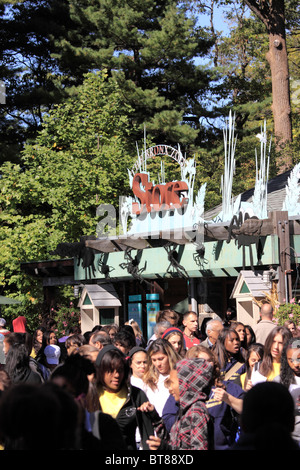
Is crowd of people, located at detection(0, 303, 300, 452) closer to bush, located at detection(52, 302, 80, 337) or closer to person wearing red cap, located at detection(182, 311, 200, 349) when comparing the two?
person wearing red cap, located at detection(182, 311, 200, 349)

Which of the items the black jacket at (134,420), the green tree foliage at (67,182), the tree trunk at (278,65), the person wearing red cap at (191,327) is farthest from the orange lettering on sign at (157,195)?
the black jacket at (134,420)

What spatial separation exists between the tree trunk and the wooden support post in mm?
11198

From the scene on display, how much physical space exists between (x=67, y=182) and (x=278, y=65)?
8.10m

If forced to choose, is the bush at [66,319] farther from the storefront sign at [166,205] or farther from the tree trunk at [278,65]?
the tree trunk at [278,65]

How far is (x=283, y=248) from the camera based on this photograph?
13.5 meters

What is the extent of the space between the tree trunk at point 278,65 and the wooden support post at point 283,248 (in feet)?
36.7

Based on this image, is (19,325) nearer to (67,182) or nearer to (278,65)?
(67,182)

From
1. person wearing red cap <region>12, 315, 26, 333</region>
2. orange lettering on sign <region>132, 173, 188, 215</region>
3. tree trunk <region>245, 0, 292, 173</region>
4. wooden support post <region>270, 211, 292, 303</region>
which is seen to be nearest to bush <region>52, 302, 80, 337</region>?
orange lettering on sign <region>132, 173, 188, 215</region>

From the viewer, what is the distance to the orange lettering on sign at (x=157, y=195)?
55.9 feet

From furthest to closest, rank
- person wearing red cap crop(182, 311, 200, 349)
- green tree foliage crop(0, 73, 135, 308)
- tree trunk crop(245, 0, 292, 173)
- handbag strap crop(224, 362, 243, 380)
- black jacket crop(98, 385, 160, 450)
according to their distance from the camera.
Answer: tree trunk crop(245, 0, 292, 173), green tree foliage crop(0, 73, 135, 308), person wearing red cap crop(182, 311, 200, 349), handbag strap crop(224, 362, 243, 380), black jacket crop(98, 385, 160, 450)

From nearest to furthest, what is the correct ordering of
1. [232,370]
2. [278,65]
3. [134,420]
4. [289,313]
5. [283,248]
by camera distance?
1. [134,420]
2. [232,370]
3. [289,313]
4. [283,248]
5. [278,65]

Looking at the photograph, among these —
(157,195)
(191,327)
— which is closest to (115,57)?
(157,195)

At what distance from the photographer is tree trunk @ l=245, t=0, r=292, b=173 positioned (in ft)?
77.8

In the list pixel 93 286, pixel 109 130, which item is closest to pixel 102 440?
pixel 93 286
